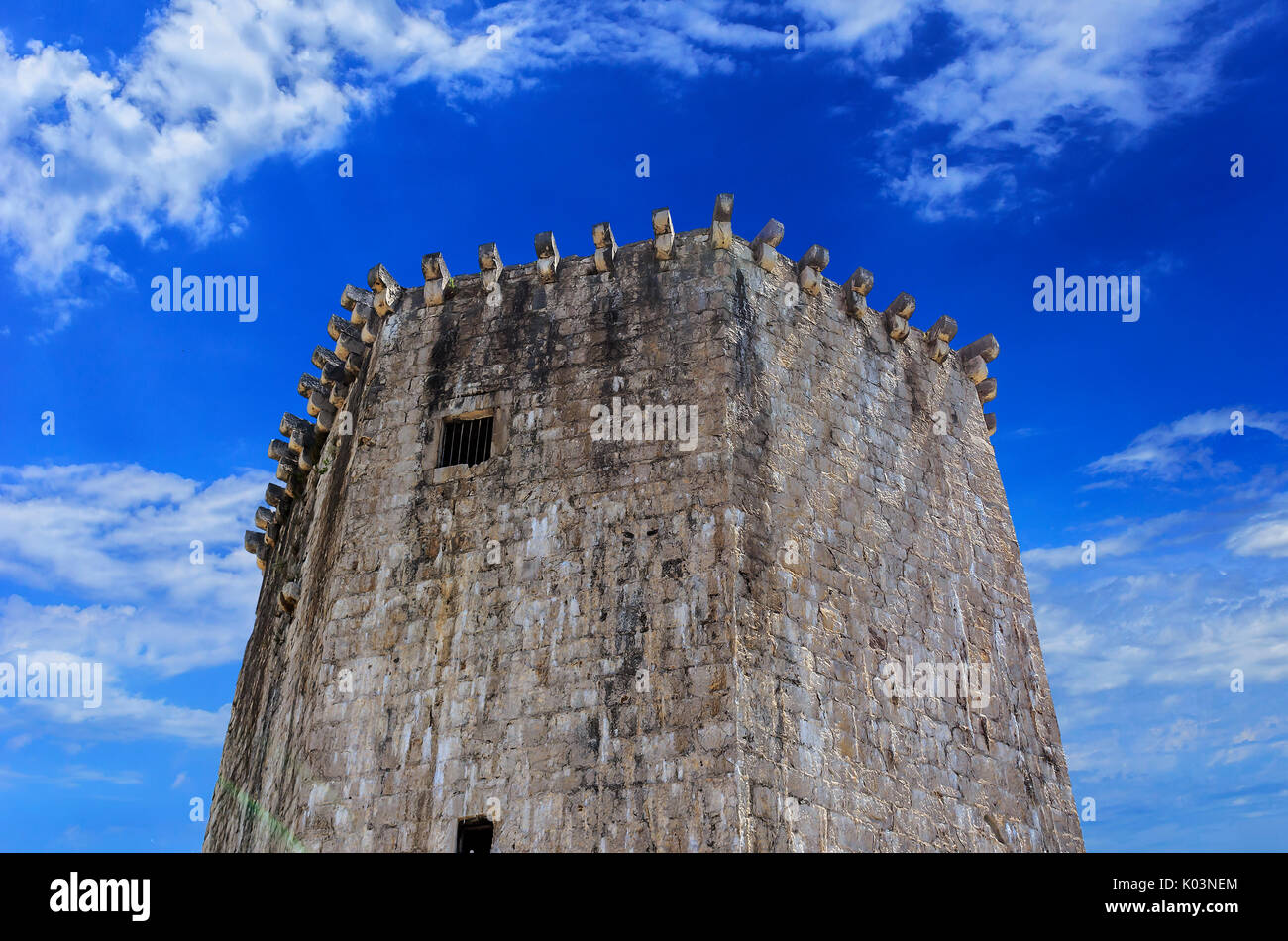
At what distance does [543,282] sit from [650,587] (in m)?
4.23

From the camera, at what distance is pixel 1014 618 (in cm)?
1334

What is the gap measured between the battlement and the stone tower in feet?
0.17

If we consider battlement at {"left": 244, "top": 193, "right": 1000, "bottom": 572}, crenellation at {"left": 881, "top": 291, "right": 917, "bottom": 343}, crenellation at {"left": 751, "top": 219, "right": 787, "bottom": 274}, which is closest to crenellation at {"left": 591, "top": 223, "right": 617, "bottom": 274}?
battlement at {"left": 244, "top": 193, "right": 1000, "bottom": 572}

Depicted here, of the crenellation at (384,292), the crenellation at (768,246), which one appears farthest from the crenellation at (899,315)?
the crenellation at (384,292)

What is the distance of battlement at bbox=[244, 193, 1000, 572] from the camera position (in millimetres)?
12672

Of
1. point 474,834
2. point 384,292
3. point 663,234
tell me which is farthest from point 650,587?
point 384,292

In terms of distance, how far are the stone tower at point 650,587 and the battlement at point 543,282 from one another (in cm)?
5

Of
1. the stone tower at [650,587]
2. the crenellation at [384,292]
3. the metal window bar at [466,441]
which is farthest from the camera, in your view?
the crenellation at [384,292]

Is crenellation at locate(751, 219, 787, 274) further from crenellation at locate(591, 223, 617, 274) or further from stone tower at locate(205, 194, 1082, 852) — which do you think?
crenellation at locate(591, 223, 617, 274)

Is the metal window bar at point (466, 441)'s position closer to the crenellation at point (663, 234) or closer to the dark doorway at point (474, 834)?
the crenellation at point (663, 234)

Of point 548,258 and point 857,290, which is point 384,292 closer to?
point 548,258

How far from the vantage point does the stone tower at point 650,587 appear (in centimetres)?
1002

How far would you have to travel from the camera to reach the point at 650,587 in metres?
10.6
